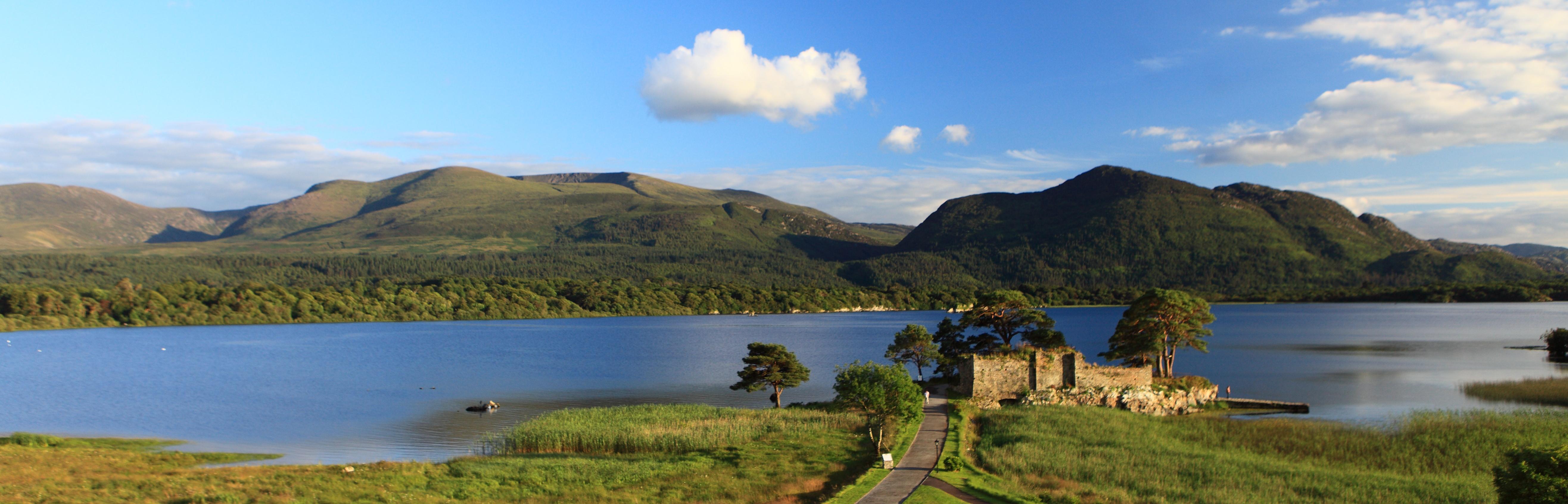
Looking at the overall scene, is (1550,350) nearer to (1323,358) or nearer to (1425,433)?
(1323,358)

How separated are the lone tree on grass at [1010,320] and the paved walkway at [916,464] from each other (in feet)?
51.5

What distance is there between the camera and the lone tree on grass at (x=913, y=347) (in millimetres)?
58312

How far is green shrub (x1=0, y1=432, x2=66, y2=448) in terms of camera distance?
41656 millimetres

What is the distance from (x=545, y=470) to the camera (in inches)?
1356

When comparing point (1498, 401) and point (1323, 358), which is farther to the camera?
point (1323, 358)

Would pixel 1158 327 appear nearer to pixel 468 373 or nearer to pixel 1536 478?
pixel 1536 478

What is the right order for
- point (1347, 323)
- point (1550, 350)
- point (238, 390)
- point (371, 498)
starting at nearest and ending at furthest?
point (371, 498) → point (238, 390) → point (1550, 350) → point (1347, 323)

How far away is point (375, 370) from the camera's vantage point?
84.1 meters

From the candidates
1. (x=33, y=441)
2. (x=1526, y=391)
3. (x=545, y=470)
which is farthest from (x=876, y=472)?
(x=1526, y=391)

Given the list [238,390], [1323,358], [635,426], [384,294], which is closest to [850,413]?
[635,426]

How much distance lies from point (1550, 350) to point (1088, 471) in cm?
8582

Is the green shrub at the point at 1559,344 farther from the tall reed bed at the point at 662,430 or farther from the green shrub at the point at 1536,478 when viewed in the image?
the green shrub at the point at 1536,478

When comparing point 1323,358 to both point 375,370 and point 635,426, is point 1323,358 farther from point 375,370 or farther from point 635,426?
point 375,370

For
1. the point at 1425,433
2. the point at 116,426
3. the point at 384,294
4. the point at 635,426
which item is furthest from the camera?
the point at 384,294
